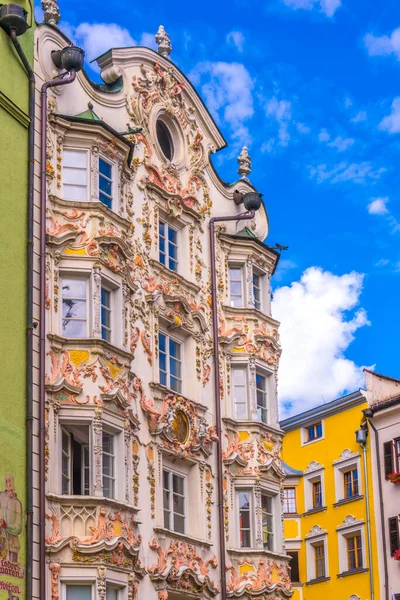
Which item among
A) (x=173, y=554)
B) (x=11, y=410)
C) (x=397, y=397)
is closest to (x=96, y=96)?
(x=11, y=410)

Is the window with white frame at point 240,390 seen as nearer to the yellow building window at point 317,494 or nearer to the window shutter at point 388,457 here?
the window shutter at point 388,457

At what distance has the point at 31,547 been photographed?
28.5 m

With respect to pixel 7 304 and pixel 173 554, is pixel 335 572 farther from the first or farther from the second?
pixel 7 304

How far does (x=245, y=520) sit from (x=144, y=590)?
6945 millimetres

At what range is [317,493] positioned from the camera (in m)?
56.7

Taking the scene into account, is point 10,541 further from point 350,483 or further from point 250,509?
point 350,483

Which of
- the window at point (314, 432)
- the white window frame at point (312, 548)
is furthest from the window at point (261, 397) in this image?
the window at point (314, 432)

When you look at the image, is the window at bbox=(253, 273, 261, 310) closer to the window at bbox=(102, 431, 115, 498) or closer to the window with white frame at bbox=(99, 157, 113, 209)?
the window with white frame at bbox=(99, 157, 113, 209)

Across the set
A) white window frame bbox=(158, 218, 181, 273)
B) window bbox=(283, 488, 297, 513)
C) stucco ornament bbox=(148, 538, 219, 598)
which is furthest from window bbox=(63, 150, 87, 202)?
window bbox=(283, 488, 297, 513)

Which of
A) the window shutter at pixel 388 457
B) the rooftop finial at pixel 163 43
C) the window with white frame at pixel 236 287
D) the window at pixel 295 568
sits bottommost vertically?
the window at pixel 295 568

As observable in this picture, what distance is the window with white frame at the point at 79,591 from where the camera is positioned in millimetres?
29859

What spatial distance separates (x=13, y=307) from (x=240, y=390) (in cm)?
1246

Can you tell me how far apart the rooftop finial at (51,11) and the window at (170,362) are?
9.98 metres

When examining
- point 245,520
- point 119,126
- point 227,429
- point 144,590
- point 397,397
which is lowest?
point 144,590
